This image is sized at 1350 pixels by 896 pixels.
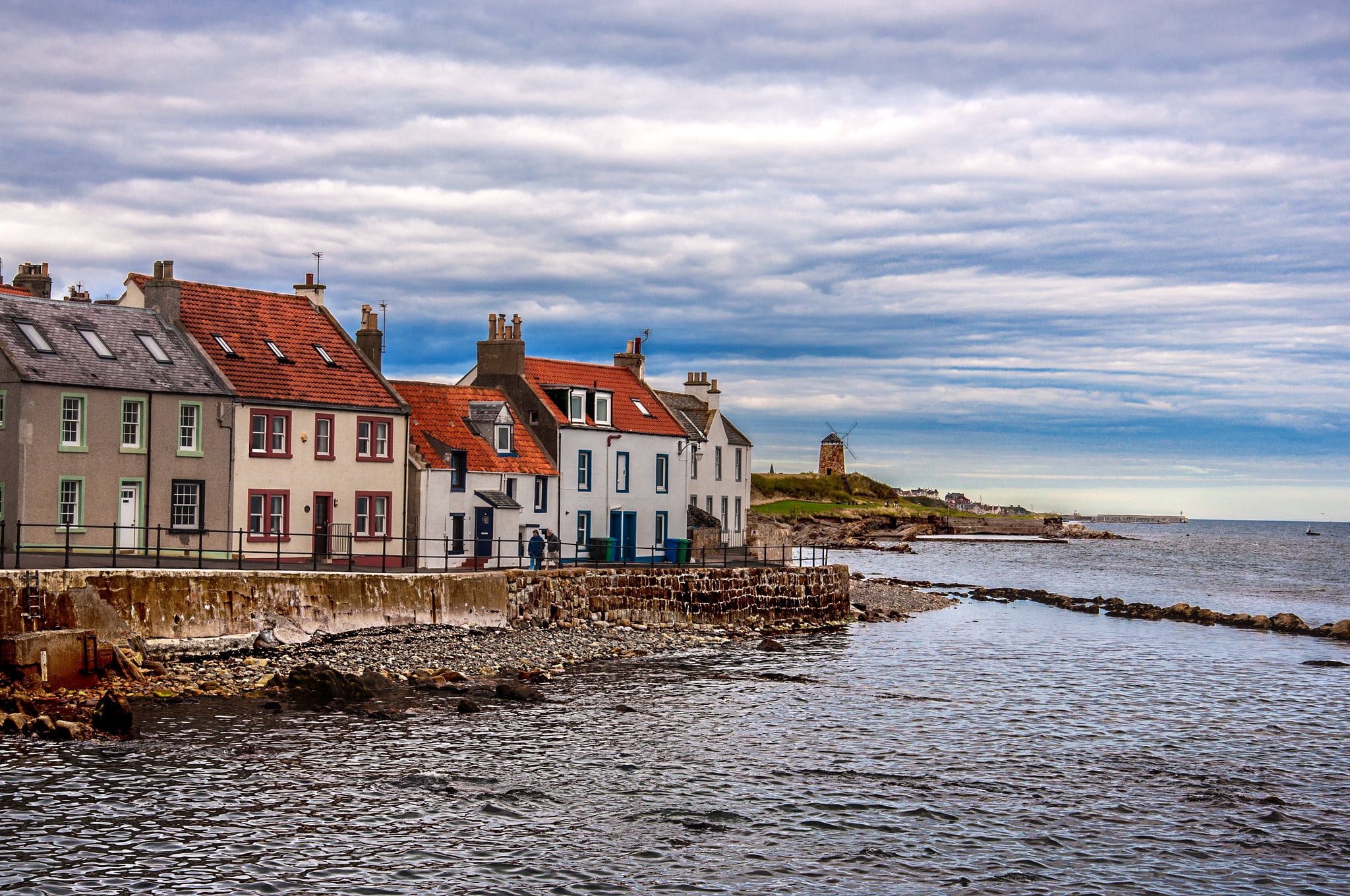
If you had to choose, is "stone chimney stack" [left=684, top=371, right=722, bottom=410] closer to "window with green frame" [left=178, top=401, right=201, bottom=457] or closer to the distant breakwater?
the distant breakwater

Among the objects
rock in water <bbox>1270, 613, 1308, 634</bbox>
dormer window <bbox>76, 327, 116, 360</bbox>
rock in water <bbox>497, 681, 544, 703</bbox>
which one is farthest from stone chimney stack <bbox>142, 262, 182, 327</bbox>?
rock in water <bbox>1270, 613, 1308, 634</bbox>

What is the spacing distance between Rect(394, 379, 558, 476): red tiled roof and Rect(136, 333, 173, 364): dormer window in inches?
385

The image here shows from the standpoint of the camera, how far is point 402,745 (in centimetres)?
2641

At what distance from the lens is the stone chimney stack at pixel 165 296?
4466 cm

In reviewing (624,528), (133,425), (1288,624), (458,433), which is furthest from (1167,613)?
(133,425)

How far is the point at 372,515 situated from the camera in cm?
4634

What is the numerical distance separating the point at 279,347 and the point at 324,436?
4095 mm

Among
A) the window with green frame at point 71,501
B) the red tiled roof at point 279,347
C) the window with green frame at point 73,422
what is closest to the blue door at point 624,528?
the red tiled roof at point 279,347

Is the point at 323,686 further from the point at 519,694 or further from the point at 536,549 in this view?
the point at 536,549

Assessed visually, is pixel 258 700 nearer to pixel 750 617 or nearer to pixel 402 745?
pixel 402 745

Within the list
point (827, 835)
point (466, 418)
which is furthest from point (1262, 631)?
point (827, 835)

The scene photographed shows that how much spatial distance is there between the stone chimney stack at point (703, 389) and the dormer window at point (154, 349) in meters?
32.5

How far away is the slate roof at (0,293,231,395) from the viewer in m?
38.9

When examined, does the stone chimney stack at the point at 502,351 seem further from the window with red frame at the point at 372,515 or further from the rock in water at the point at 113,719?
the rock in water at the point at 113,719
